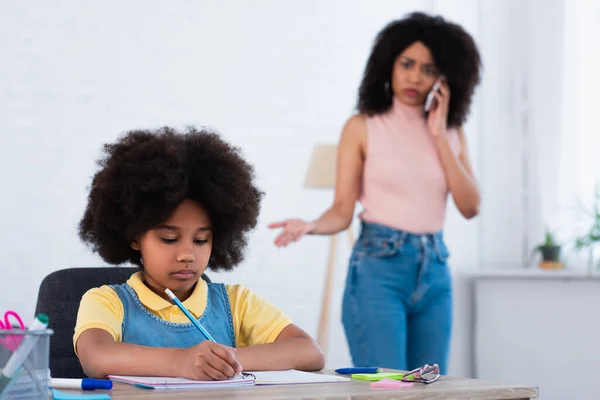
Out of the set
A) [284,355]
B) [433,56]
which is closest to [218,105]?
[433,56]

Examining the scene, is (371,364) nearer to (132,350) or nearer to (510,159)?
(132,350)

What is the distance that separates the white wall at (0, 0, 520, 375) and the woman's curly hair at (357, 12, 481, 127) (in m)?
1.61

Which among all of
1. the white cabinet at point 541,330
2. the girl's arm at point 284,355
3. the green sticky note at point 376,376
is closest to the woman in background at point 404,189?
the girl's arm at point 284,355

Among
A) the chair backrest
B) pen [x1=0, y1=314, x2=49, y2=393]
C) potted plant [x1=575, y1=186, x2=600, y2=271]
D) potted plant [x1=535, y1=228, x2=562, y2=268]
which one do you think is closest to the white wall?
potted plant [x1=535, y1=228, x2=562, y2=268]

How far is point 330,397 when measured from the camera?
3.56 feet

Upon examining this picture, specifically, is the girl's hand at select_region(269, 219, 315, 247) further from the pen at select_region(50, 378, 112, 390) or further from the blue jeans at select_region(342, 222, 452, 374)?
the pen at select_region(50, 378, 112, 390)

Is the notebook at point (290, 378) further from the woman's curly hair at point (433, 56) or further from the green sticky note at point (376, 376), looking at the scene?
the woman's curly hair at point (433, 56)

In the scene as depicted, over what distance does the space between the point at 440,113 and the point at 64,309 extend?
4.14 ft

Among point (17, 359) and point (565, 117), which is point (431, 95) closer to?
point (17, 359)

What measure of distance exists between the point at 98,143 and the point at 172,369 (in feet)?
8.95

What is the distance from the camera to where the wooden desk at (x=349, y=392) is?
1.08 meters

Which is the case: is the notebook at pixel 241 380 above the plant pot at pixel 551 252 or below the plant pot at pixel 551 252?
below

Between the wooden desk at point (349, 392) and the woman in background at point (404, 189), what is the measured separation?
101 centimetres

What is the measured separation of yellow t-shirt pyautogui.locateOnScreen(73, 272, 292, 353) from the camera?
151 centimetres
